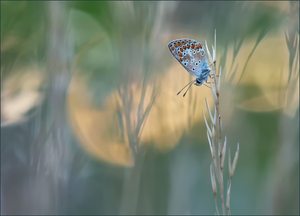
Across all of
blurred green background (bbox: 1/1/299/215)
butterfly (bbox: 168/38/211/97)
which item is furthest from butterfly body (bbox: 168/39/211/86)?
blurred green background (bbox: 1/1/299/215)

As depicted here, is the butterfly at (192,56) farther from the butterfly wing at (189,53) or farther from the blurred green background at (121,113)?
the blurred green background at (121,113)

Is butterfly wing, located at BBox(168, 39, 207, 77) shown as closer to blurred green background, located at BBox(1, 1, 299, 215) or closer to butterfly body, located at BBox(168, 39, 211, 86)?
butterfly body, located at BBox(168, 39, 211, 86)

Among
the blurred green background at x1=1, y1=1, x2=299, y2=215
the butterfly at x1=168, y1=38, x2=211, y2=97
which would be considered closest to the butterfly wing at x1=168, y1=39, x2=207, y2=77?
the butterfly at x1=168, y1=38, x2=211, y2=97

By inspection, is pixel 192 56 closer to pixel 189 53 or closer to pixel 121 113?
pixel 189 53

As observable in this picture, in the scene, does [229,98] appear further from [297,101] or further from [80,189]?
[80,189]

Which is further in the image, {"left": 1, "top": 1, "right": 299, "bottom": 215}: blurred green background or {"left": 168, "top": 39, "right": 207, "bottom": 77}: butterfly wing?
{"left": 1, "top": 1, "right": 299, "bottom": 215}: blurred green background

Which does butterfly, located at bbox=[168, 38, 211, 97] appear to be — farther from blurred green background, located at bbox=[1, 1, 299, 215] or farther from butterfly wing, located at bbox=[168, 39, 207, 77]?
blurred green background, located at bbox=[1, 1, 299, 215]

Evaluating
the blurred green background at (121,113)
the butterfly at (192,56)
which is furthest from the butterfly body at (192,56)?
the blurred green background at (121,113)
